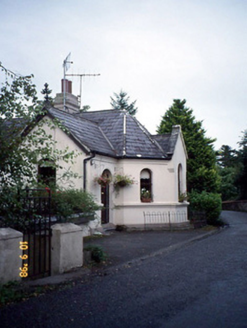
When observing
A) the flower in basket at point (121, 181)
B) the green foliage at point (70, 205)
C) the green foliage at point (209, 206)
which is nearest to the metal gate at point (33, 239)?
the green foliage at point (70, 205)

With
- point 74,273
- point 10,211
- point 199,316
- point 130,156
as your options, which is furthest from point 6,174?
point 130,156

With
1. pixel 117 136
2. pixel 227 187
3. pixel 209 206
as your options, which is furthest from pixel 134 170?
pixel 227 187

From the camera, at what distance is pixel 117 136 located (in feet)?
62.4

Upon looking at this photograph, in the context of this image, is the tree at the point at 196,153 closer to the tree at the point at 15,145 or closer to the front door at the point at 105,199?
the front door at the point at 105,199

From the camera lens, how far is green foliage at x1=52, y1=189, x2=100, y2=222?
8.34 metres

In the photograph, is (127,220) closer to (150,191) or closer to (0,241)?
(150,191)

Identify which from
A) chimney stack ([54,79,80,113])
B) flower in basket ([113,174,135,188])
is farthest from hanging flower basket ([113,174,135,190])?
chimney stack ([54,79,80,113])

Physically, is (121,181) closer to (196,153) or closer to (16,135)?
(16,135)

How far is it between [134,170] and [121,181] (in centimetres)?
113

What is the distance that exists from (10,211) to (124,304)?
10.2ft

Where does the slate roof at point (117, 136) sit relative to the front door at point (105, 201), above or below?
above

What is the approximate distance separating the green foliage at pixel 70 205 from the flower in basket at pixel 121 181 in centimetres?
614

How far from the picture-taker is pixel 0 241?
6.12 meters

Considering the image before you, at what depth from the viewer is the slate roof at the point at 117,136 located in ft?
55.2
